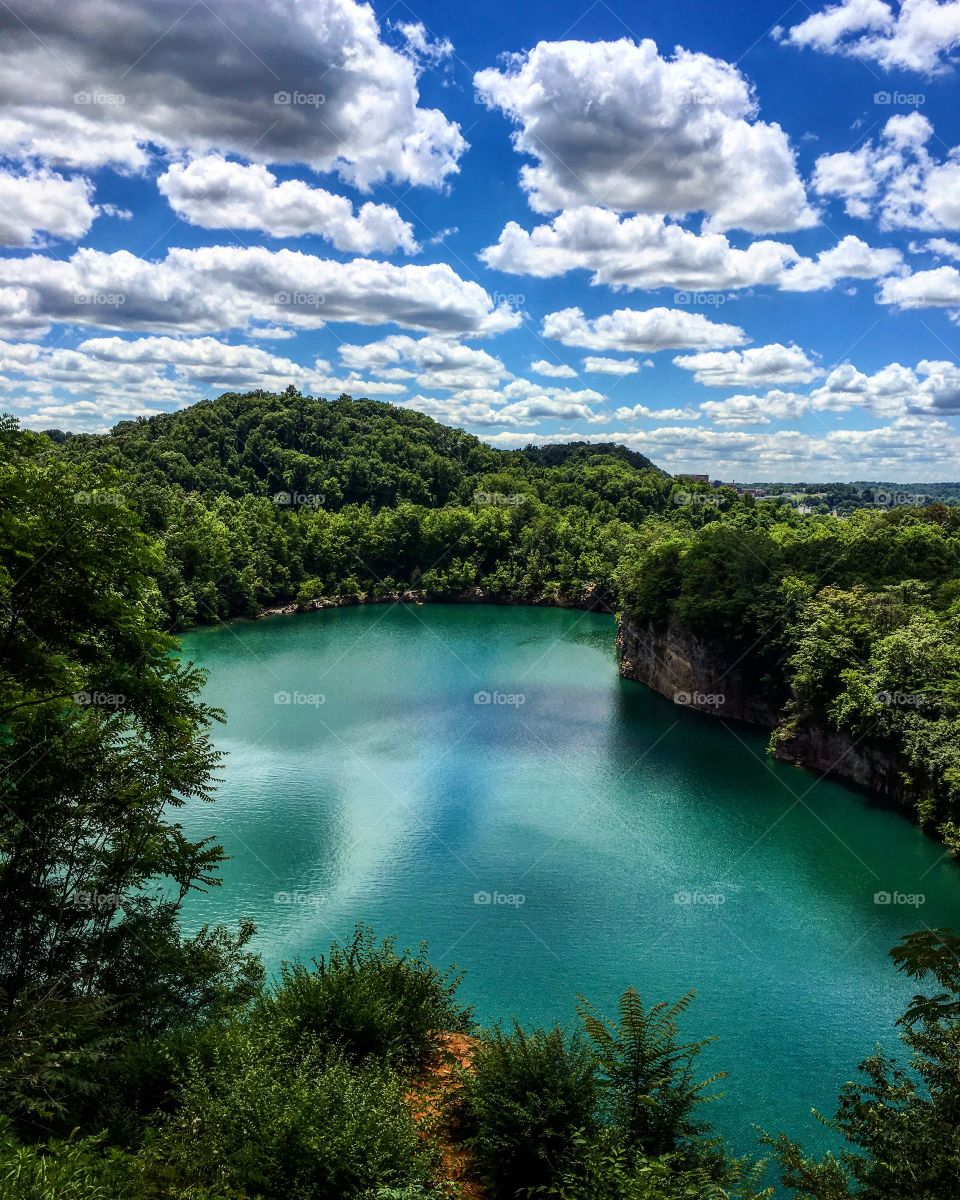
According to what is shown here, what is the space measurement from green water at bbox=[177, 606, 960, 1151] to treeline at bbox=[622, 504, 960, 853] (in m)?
2.24

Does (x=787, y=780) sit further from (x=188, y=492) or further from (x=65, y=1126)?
(x=188, y=492)

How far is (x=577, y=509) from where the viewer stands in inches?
3118

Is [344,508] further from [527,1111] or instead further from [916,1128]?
[916,1128]

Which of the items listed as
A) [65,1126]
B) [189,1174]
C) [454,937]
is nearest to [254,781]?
[454,937]

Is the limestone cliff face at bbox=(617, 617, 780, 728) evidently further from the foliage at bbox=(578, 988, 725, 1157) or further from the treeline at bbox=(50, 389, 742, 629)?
the foliage at bbox=(578, 988, 725, 1157)

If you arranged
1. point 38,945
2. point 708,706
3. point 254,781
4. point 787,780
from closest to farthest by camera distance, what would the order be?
point 38,945 < point 254,781 < point 787,780 < point 708,706

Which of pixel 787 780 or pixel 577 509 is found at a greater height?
pixel 577 509

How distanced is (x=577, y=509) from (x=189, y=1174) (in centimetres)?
7460

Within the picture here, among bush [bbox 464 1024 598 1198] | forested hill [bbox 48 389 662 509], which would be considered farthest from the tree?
forested hill [bbox 48 389 662 509]

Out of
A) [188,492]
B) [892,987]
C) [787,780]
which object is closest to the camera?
[892,987]

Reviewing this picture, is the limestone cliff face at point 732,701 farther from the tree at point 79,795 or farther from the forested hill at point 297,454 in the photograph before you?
the forested hill at point 297,454

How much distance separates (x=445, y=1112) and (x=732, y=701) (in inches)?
1115

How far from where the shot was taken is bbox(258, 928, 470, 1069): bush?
11.1m

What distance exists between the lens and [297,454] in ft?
261
